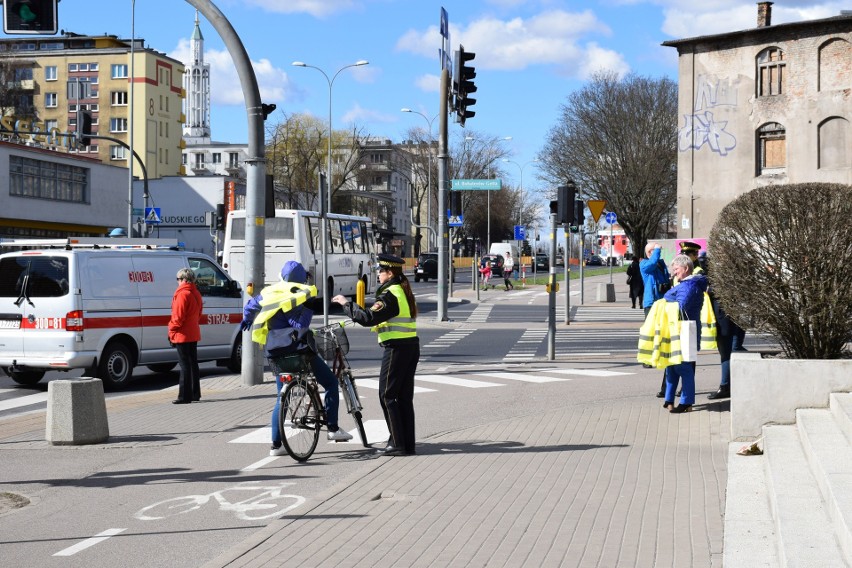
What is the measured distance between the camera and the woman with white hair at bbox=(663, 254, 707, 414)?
39.8 feet

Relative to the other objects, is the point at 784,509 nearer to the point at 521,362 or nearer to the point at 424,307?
the point at 521,362

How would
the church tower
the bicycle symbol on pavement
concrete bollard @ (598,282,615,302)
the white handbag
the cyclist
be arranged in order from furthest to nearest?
the church tower, concrete bollard @ (598,282,615,302), the white handbag, the cyclist, the bicycle symbol on pavement

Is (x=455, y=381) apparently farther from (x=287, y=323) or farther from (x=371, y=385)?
(x=287, y=323)

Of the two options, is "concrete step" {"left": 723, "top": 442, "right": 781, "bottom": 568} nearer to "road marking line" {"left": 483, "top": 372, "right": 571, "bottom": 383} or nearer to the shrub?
the shrub

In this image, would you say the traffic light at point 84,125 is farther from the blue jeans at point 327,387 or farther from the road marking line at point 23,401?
the blue jeans at point 327,387

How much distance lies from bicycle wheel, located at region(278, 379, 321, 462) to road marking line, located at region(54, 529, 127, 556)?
8.32 ft

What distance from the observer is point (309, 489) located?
876 cm

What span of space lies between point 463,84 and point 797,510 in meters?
18.7

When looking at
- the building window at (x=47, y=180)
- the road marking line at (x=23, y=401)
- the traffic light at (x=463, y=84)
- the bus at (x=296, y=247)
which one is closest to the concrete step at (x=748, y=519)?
the road marking line at (x=23, y=401)

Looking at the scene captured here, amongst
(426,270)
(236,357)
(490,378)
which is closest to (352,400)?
(490,378)

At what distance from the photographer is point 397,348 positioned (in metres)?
9.98

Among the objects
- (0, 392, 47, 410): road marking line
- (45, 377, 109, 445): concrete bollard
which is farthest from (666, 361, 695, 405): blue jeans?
(0, 392, 47, 410): road marking line

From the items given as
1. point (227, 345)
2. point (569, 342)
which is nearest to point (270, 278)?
point (569, 342)

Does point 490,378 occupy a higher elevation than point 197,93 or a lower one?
lower
